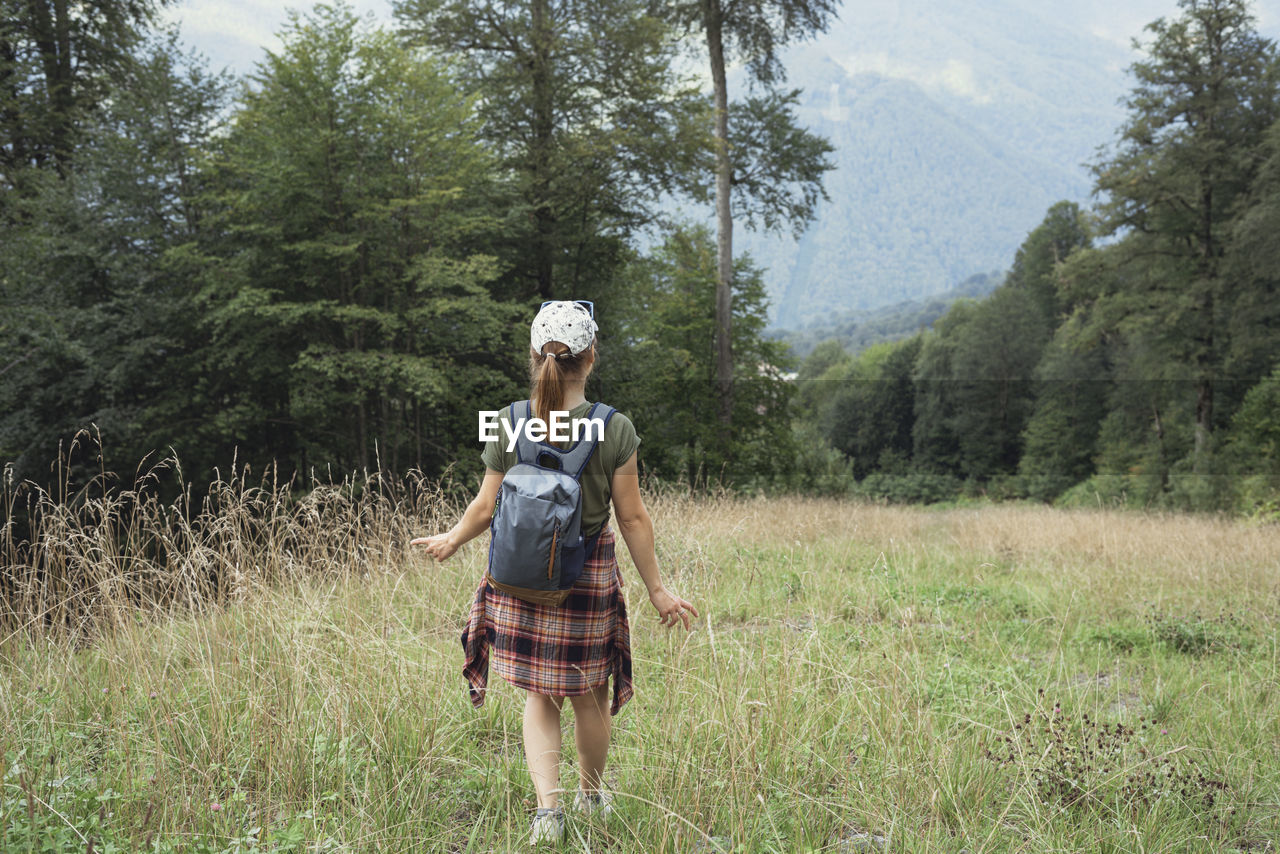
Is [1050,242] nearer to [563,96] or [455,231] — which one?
[563,96]

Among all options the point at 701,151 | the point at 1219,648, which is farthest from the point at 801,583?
the point at 701,151

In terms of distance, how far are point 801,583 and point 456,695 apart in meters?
3.05

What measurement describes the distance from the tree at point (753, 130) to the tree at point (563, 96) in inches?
43.5

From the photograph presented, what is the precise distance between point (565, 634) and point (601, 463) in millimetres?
525

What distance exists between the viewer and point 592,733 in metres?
2.35

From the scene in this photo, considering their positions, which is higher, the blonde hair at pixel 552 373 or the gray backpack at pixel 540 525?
the blonde hair at pixel 552 373

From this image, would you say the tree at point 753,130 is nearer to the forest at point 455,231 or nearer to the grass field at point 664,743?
the forest at point 455,231

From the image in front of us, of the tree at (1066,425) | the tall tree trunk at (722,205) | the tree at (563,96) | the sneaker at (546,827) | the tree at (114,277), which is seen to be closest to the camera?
the sneaker at (546,827)

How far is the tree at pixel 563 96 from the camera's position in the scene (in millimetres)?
14578

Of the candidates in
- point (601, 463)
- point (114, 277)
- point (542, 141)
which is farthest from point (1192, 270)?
point (114, 277)

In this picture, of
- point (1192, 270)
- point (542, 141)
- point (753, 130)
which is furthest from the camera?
point (1192, 270)

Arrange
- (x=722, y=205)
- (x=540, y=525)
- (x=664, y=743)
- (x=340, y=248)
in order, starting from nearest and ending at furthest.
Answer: (x=540, y=525)
(x=664, y=743)
(x=340, y=248)
(x=722, y=205)

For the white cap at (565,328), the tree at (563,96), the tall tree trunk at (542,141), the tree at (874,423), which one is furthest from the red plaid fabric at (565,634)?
the tree at (874,423)

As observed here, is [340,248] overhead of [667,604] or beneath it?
overhead
